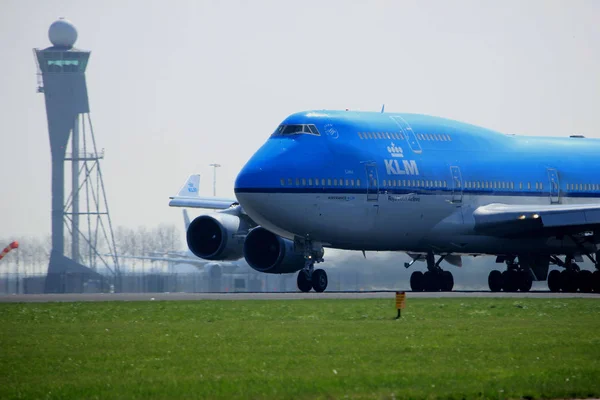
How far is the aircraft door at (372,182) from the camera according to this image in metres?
42.2

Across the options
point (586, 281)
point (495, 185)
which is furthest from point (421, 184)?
point (586, 281)

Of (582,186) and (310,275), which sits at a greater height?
(582,186)

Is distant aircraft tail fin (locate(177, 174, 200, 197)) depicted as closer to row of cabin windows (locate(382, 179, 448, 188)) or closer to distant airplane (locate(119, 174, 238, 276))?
distant airplane (locate(119, 174, 238, 276))

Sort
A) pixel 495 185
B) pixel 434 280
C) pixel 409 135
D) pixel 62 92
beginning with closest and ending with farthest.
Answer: pixel 409 135 < pixel 495 185 < pixel 434 280 < pixel 62 92

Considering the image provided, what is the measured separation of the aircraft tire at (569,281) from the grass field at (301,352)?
13.3 m

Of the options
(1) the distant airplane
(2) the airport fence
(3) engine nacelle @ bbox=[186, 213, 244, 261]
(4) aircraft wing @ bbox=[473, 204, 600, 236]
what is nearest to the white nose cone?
(1) the distant airplane

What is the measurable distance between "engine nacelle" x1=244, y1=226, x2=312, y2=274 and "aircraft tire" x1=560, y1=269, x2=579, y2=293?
10.4 metres

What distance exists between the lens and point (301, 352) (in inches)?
837

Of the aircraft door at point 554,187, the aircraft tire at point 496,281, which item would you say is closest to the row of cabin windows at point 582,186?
the aircraft door at point 554,187

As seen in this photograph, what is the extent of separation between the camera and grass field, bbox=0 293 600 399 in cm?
1706

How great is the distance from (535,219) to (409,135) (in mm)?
5713

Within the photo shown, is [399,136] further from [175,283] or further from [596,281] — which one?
[175,283]

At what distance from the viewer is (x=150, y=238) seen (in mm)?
114438

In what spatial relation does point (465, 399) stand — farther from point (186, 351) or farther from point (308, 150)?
point (308, 150)
